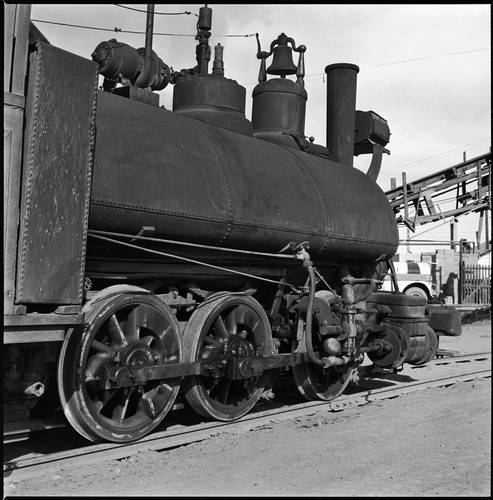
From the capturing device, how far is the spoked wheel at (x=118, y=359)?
16.2 ft

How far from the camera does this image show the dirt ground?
4277mm

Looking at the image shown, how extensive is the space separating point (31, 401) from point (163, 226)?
5.21 ft

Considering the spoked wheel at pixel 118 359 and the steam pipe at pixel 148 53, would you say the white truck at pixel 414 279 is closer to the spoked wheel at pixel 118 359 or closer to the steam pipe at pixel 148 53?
the steam pipe at pixel 148 53

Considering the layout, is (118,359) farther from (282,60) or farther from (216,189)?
(282,60)

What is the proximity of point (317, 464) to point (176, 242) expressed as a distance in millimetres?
1968

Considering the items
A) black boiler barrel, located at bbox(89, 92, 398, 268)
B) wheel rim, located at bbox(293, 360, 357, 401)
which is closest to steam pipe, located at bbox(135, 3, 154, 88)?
black boiler barrel, located at bbox(89, 92, 398, 268)

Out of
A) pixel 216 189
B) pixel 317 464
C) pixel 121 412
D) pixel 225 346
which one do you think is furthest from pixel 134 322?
pixel 317 464

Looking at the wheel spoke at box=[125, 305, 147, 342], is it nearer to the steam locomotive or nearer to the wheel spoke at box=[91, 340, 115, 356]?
the steam locomotive

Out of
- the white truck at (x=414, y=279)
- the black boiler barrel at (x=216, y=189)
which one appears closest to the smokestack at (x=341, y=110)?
the black boiler barrel at (x=216, y=189)

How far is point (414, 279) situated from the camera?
23.0 meters

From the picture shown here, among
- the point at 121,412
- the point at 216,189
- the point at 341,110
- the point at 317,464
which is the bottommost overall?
the point at 317,464

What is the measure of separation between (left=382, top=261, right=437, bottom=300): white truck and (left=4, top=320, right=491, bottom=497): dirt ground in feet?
51.6

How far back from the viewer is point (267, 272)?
686cm

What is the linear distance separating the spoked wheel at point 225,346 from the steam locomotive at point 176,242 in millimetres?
18
